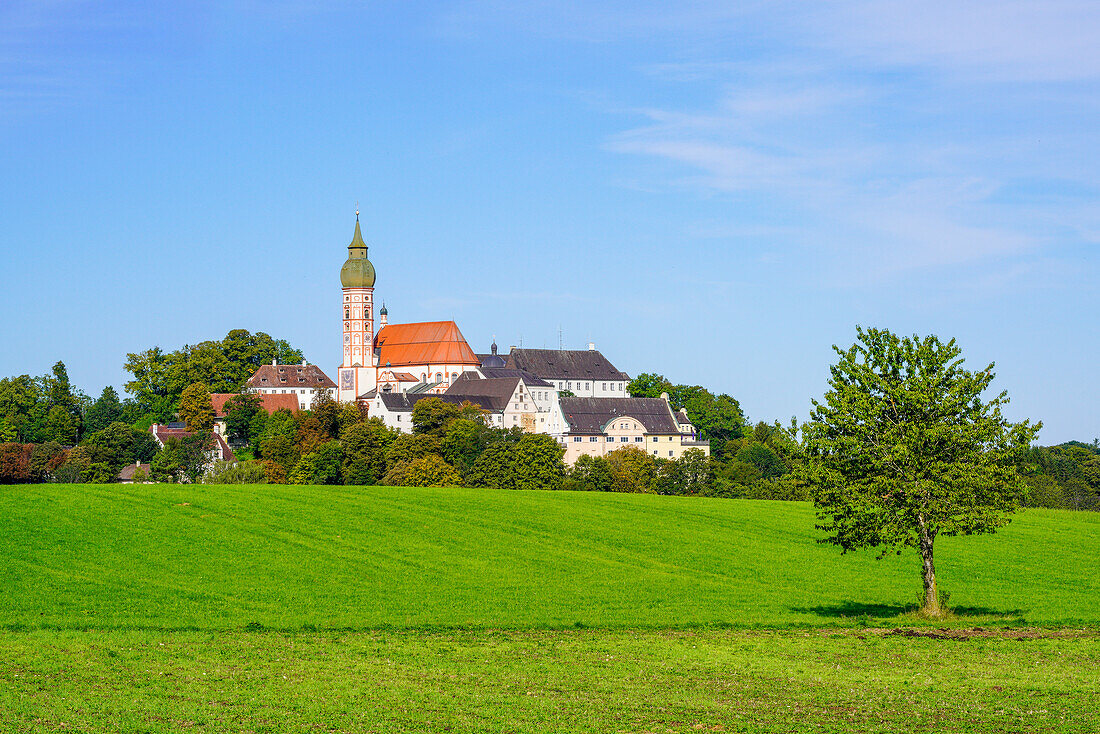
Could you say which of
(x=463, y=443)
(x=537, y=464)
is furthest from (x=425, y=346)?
(x=537, y=464)

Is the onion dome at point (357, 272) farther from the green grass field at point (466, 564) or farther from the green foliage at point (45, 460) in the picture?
the green grass field at point (466, 564)

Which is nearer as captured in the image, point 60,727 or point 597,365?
point 60,727

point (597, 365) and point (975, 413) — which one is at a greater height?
point (597, 365)

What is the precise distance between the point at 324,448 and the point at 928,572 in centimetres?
9022

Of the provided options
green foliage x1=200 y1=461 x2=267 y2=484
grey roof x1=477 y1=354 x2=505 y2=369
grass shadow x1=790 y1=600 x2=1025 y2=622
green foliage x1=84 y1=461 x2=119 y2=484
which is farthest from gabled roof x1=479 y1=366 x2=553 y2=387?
grass shadow x1=790 y1=600 x2=1025 y2=622

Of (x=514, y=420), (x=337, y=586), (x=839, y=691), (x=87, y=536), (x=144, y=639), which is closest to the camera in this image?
(x=839, y=691)

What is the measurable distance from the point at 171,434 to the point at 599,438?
175 feet

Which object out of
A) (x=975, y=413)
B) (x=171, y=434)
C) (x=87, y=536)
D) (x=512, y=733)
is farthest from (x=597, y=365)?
(x=512, y=733)

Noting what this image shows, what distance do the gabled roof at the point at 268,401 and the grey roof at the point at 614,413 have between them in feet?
119

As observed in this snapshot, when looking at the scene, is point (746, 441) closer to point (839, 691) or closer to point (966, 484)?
point (966, 484)

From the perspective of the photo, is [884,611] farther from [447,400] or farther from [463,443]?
[447,400]

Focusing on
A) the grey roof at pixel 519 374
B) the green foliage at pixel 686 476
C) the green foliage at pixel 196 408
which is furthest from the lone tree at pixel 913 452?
the grey roof at pixel 519 374

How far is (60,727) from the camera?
1917 centimetres

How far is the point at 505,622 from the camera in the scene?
33656mm
